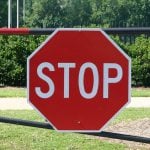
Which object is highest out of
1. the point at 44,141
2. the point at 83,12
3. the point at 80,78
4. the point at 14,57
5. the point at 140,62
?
the point at 80,78

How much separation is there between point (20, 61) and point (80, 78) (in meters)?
12.0

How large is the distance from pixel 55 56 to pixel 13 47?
11.9 m

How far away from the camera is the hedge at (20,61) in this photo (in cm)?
1507

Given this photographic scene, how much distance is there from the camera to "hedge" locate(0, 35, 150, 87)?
15.1 meters

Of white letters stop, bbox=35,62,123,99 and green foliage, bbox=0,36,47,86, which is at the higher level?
white letters stop, bbox=35,62,123,99

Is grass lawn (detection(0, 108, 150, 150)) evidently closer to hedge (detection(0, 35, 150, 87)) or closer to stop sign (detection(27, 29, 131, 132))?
stop sign (detection(27, 29, 131, 132))

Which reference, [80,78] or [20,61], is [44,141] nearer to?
[80,78]

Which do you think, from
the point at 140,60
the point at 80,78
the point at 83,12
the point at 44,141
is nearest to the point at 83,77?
the point at 80,78

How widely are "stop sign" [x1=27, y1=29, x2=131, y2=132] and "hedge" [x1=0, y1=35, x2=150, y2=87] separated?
1162 centimetres

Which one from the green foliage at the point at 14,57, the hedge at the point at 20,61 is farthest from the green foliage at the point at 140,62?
the green foliage at the point at 14,57

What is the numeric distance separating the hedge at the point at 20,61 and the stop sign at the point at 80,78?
11.6 metres

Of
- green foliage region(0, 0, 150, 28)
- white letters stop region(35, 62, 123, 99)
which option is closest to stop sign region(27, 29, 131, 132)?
white letters stop region(35, 62, 123, 99)

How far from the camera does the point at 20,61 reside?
15266 millimetres

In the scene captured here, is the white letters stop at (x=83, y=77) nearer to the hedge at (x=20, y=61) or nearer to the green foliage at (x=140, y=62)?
the hedge at (x=20, y=61)
